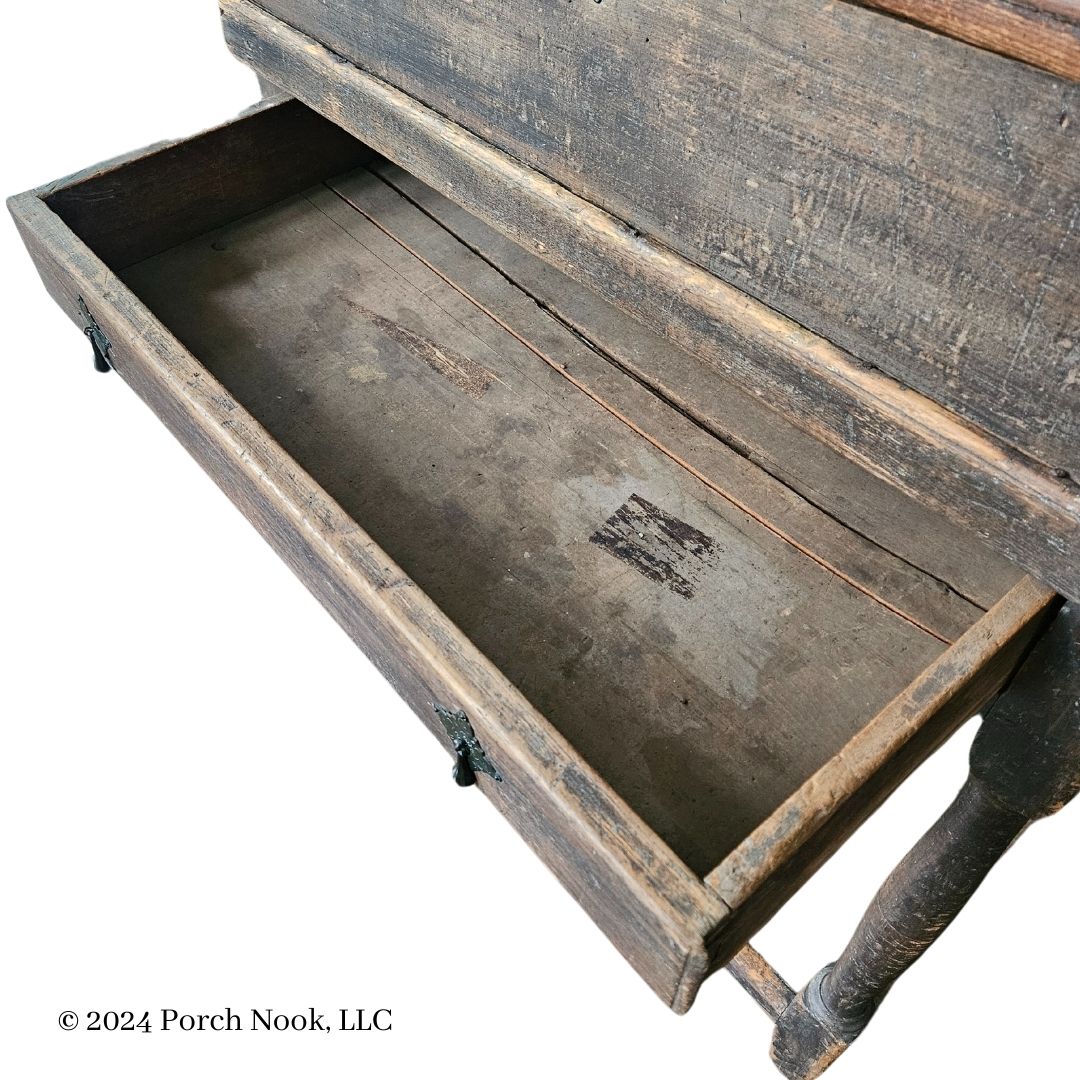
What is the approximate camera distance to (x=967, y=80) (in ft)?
2.64

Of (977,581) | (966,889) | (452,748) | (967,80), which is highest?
(967,80)

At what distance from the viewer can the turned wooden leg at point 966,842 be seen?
111 cm

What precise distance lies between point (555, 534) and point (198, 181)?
814 mm

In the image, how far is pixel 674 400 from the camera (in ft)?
4.52

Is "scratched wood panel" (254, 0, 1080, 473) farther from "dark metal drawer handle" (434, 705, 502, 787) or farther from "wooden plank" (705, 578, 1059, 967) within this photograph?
"dark metal drawer handle" (434, 705, 502, 787)

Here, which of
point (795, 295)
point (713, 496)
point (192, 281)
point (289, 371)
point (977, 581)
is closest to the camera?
point (795, 295)

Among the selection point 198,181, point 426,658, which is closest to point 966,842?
point 426,658

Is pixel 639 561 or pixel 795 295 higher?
pixel 795 295

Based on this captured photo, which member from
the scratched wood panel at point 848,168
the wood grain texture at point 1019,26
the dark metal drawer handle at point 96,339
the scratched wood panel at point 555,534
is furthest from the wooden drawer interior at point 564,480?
the wood grain texture at point 1019,26

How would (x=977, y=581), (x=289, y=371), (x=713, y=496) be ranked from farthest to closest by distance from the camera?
(x=289, y=371) < (x=713, y=496) < (x=977, y=581)

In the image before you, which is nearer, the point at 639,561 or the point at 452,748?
the point at 452,748

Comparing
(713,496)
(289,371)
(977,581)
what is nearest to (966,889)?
(977,581)

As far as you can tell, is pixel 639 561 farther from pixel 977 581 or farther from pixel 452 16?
pixel 452 16

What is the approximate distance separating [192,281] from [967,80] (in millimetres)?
1116
